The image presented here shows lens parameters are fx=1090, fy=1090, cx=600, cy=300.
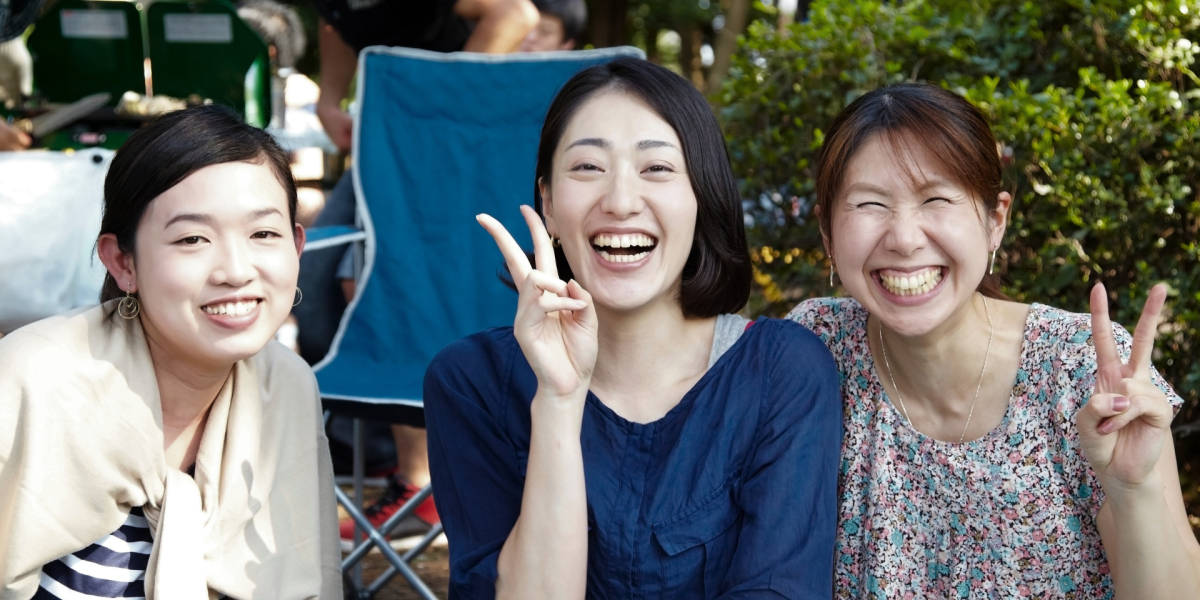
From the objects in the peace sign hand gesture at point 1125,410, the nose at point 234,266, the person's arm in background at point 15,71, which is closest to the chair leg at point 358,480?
the nose at point 234,266

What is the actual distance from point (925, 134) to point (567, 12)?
316 cm

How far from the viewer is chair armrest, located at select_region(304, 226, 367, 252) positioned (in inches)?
140

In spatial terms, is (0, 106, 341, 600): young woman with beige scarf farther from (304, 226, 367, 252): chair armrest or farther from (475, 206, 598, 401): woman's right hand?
(304, 226, 367, 252): chair armrest

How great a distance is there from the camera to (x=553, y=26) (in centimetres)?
486

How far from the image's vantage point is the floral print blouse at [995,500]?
1973mm

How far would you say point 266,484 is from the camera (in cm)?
218

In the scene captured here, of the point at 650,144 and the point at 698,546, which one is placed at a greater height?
the point at 650,144

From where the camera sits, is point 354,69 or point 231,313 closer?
point 231,313

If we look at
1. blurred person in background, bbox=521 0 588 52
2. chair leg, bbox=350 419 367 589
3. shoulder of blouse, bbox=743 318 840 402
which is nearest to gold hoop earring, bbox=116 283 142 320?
shoulder of blouse, bbox=743 318 840 402

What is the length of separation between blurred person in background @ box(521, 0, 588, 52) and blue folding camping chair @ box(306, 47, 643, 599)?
1039mm

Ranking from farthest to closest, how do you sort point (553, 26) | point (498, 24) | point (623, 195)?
point (553, 26) < point (498, 24) < point (623, 195)

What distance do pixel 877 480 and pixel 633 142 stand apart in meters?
0.80

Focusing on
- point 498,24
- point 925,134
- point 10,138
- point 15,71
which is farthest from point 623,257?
point 15,71

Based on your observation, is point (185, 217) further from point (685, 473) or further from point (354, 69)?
point (354, 69)
